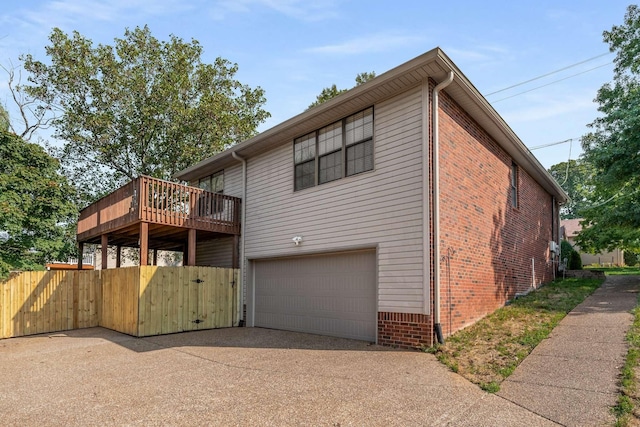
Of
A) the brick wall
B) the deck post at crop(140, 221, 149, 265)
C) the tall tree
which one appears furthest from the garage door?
the tall tree

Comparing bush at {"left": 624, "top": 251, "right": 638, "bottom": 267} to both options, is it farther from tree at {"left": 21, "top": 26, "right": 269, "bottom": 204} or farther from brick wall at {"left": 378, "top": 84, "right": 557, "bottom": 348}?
tree at {"left": 21, "top": 26, "right": 269, "bottom": 204}

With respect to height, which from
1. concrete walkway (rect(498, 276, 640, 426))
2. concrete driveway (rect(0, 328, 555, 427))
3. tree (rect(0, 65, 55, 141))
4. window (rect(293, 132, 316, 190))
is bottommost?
concrete driveway (rect(0, 328, 555, 427))

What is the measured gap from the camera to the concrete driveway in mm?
4180

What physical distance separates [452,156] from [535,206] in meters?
7.22

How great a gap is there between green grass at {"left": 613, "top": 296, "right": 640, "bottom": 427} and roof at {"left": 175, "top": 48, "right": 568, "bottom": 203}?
507 cm

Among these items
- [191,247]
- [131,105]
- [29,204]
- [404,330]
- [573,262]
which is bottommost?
[404,330]

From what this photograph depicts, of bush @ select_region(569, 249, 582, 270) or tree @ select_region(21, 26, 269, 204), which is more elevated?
tree @ select_region(21, 26, 269, 204)

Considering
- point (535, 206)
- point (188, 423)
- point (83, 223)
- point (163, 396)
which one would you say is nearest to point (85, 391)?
point (163, 396)

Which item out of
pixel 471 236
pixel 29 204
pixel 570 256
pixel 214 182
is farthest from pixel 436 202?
pixel 570 256

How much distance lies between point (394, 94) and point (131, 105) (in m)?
16.2

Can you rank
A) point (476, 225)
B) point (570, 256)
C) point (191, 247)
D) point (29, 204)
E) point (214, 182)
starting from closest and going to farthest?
point (476, 225) → point (191, 247) → point (29, 204) → point (214, 182) → point (570, 256)

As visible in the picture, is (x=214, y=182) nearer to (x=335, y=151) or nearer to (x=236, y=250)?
(x=236, y=250)

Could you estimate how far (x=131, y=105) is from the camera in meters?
19.7

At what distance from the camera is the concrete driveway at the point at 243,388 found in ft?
13.7
